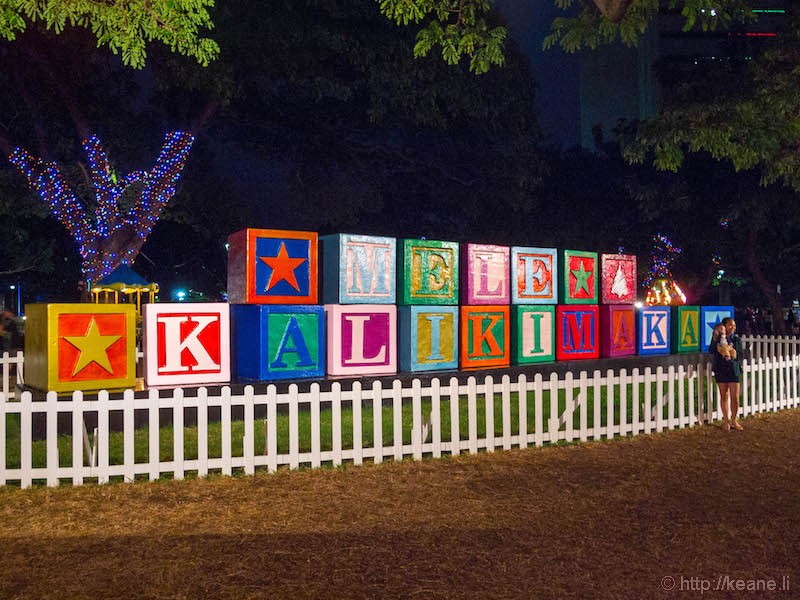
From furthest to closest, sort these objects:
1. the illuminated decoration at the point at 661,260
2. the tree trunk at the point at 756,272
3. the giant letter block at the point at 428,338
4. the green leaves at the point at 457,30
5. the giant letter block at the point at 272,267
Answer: the illuminated decoration at the point at 661,260 < the tree trunk at the point at 756,272 < the giant letter block at the point at 428,338 < the giant letter block at the point at 272,267 < the green leaves at the point at 457,30

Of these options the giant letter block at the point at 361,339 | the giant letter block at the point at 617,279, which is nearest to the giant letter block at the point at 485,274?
the giant letter block at the point at 361,339

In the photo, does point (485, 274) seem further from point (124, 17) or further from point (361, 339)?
point (124, 17)

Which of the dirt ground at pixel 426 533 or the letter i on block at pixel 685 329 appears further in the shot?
the letter i on block at pixel 685 329

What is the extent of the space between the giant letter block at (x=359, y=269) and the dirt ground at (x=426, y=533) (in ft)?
10.9

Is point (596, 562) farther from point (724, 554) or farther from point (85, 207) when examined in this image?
point (85, 207)

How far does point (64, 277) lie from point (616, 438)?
3051cm

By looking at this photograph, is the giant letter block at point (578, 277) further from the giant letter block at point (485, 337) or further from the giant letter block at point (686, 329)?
the giant letter block at point (686, 329)

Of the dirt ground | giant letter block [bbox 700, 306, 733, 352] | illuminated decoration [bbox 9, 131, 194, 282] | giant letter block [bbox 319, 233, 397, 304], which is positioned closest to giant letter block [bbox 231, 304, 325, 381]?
giant letter block [bbox 319, 233, 397, 304]

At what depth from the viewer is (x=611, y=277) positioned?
14469 millimetres

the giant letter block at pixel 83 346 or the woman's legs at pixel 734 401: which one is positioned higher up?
the giant letter block at pixel 83 346

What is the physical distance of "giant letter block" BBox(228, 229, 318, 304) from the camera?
10.2 m

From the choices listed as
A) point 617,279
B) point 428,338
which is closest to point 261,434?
point 428,338

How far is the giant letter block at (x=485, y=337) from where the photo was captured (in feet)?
39.5

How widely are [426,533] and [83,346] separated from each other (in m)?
5.79
